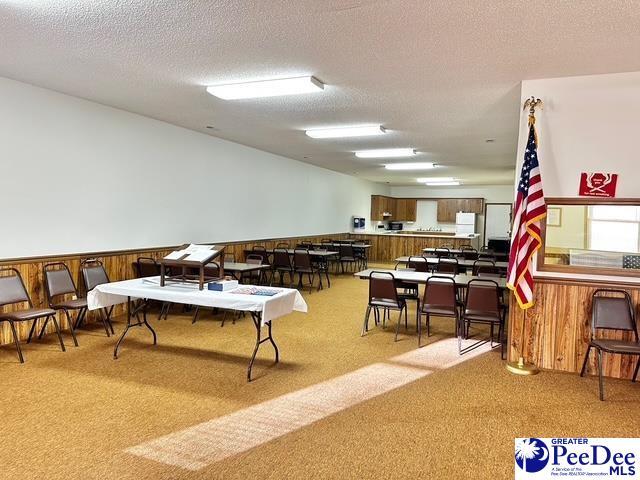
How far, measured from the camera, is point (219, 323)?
616 centimetres

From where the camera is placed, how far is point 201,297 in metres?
4.13

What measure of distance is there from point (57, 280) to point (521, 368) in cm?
531

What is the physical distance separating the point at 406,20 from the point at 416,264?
15.6ft

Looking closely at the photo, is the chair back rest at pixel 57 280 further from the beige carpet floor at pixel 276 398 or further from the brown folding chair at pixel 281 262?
the brown folding chair at pixel 281 262

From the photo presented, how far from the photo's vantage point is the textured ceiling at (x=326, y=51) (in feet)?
10.1

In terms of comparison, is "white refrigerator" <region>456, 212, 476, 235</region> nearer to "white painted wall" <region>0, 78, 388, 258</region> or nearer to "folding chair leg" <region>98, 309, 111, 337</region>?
"white painted wall" <region>0, 78, 388, 258</region>

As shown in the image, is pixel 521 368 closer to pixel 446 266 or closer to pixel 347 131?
pixel 446 266

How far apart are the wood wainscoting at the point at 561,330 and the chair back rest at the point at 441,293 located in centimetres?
72

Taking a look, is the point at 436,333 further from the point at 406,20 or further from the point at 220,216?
the point at 220,216

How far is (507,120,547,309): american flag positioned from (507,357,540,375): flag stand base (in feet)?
2.00

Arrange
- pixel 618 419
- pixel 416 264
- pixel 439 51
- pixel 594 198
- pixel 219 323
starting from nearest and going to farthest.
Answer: pixel 618 419 → pixel 439 51 → pixel 594 198 → pixel 219 323 → pixel 416 264

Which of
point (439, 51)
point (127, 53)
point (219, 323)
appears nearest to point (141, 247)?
point (219, 323)

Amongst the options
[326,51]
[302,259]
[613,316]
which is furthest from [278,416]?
[302,259]

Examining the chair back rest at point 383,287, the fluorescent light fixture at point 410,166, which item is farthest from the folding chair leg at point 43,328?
the fluorescent light fixture at point 410,166
